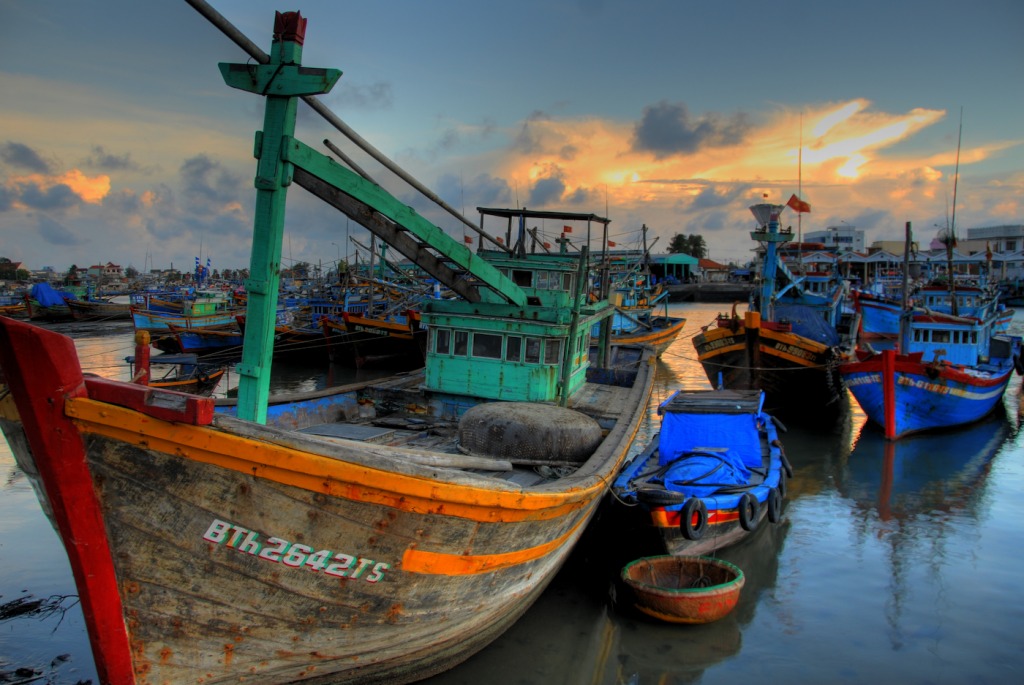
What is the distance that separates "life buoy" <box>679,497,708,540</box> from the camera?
8.19 metres

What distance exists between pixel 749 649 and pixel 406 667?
13.1ft

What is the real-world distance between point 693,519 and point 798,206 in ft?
60.7

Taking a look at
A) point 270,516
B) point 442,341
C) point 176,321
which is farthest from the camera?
point 176,321

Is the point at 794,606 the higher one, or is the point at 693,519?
the point at 693,519

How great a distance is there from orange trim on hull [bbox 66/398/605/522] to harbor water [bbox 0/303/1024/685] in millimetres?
2513

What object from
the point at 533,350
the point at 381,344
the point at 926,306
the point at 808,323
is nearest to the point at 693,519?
the point at 533,350

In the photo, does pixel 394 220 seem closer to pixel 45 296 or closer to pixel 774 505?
pixel 774 505

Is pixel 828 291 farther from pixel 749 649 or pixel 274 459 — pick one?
pixel 274 459

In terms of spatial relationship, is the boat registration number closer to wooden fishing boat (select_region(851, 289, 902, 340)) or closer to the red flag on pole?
the red flag on pole

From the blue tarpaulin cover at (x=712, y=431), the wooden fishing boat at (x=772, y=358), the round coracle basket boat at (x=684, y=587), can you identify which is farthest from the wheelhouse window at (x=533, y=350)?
the wooden fishing boat at (x=772, y=358)

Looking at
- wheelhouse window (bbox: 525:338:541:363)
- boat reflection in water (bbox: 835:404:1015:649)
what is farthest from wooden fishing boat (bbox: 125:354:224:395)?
boat reflection in water (bbox: 835:404:1015:649)

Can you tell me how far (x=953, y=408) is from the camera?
17453mm

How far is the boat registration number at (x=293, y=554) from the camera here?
4.69m

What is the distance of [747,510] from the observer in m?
8.90
